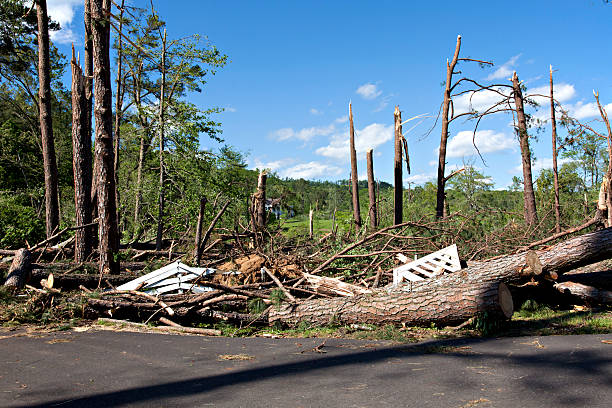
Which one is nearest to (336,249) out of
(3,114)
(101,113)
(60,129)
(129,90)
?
(101,113)

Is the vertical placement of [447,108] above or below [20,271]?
above

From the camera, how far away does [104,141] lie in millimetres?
8602

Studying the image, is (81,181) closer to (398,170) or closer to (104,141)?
(104,141)

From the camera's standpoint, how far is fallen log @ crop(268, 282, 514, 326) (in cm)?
591

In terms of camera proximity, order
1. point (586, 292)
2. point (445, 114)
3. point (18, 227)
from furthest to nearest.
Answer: point (445, 114)
point (18, 227)
point (586, 292)

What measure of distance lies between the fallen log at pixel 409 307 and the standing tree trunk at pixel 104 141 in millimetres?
4145

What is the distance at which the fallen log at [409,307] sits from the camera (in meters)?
5.91

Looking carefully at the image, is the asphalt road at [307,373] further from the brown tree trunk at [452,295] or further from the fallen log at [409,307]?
the brown tree trunk at [452,295]

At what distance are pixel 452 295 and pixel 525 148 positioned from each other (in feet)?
38.3

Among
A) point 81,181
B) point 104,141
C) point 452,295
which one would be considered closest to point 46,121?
point 81,181

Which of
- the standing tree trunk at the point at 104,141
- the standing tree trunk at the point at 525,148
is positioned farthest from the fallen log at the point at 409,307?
the standing tree trunk at the point at 525,148

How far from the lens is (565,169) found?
37.8 meters

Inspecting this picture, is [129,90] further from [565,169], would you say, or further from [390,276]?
[565,169]

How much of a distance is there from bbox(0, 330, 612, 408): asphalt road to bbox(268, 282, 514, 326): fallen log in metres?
0.61
